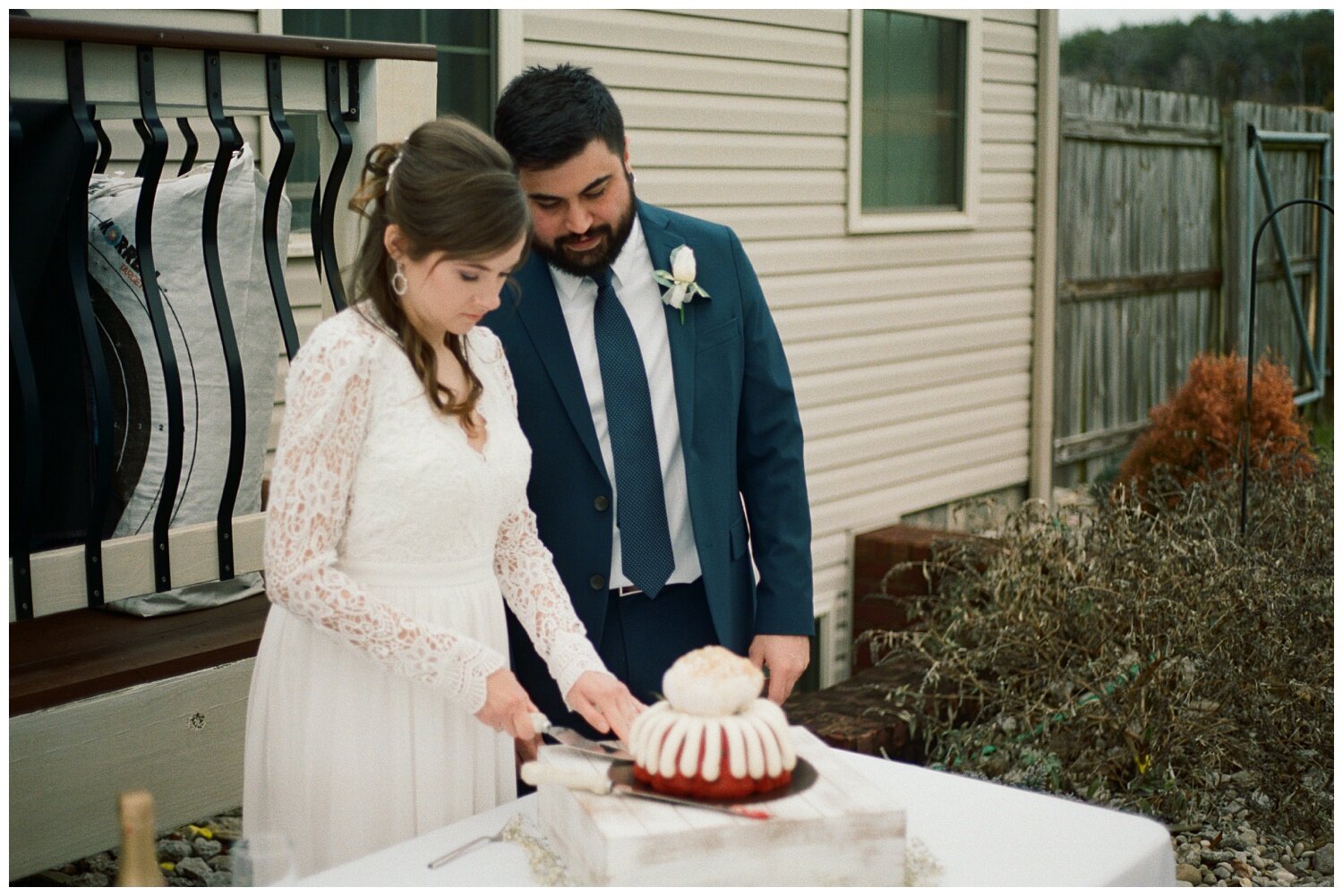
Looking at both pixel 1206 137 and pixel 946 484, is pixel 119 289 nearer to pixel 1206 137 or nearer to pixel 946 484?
pixel 946 484

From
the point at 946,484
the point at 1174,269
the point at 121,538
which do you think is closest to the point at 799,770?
the point at 121,538

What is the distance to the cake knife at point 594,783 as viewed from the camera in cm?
170

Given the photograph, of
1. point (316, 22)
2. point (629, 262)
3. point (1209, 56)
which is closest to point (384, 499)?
point (629, 262)

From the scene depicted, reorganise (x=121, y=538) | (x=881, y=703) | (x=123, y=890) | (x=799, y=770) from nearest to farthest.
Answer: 1. (x=123, y=890)
2. (x=799, y=770)
3. (x=121, y=538)
4. (x=881, y=703)

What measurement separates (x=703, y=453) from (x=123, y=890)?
4.92 ft

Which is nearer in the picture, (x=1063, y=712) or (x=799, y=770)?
(x=799, y=770)

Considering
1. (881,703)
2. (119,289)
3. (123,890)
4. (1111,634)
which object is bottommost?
(881,703)

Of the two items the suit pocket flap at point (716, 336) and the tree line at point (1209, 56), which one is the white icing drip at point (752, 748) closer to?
the suit pocket flap at point (716, 336)

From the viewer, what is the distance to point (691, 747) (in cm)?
170

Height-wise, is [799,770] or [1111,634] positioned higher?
[799,770]

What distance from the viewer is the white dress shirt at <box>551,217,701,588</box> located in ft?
8.98

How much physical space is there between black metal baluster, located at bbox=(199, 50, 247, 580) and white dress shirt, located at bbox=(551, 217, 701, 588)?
936 mm

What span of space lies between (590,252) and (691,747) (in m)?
1.23

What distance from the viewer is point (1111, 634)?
15.2 feet
